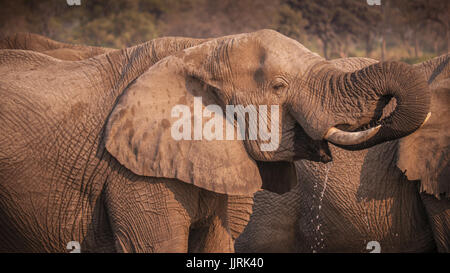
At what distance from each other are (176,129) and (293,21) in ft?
55.7

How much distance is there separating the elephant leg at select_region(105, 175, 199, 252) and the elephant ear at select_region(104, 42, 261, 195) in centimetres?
10

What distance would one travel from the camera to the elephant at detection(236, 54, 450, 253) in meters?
4.55

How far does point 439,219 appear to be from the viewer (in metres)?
4.55

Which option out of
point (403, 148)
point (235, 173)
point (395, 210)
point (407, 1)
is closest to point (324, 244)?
point (395, 210)

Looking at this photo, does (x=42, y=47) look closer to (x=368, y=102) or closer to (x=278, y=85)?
(x=278, y=85)

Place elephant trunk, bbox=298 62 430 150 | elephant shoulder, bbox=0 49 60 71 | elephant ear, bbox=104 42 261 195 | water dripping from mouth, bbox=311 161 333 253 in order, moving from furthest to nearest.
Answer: water dripping from mouth, bbox=311 161 333 253, elephant shoulder, bbox=0 49 60 71, elephant ear, bbox=104 42 261 195, elephant trunk, bbox=298 62 430 150

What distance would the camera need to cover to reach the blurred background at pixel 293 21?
20031 mm

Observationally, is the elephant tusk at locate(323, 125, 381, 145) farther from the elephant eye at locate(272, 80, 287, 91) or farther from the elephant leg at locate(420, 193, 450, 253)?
the elephant leg at locate(420, 193, 450, 253)

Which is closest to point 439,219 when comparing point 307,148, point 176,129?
point 307,148

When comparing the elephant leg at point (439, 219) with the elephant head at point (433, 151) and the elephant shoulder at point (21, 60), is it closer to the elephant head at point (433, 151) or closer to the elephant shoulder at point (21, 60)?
the elephant head at point (433, 151)

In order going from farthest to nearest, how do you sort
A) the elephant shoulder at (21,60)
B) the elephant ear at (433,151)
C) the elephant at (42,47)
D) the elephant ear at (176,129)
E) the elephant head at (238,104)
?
the elephant at (42,47)
the elephant ear at (433,151)
the elephant shoulder at (21,60)
the elephant ear at (176,129)
the elephant head at (238,104)

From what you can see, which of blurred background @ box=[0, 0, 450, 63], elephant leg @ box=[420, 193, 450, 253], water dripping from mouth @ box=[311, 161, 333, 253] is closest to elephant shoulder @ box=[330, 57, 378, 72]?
water dripping from mouth @ box=[311, 161, 333, 253]

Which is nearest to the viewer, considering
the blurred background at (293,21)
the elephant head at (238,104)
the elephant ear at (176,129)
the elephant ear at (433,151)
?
the elephant head at (238,104)

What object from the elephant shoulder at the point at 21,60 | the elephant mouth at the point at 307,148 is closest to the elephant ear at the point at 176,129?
the elephant mouth at the point at 307,148
